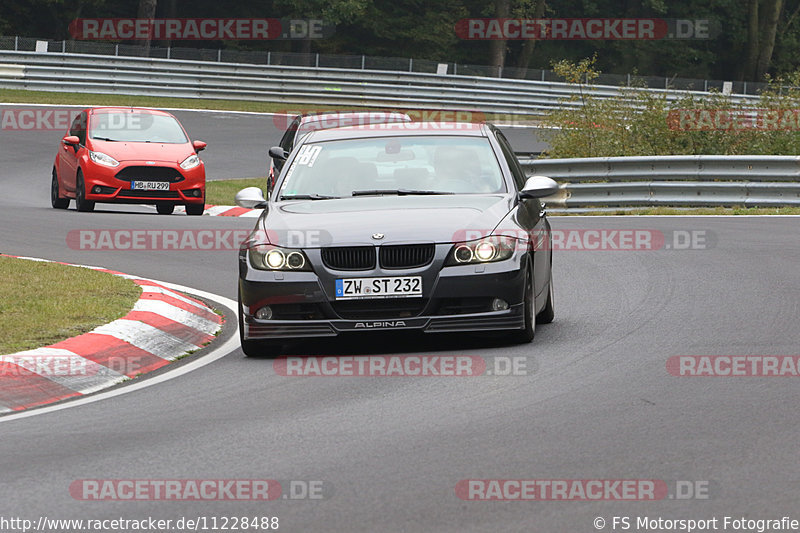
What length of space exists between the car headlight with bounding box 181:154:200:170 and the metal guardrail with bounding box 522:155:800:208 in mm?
5108

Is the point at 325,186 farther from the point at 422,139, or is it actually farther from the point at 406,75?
the point at 406,75

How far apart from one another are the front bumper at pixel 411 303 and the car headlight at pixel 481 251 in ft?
0.13

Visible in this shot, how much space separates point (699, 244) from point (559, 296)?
172 inches

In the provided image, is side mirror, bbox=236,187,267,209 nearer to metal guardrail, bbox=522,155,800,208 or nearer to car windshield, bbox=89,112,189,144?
metal guardrail, bbox=522,155,800,208

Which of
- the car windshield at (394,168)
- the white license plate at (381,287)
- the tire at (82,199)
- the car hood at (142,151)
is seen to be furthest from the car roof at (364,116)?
the white license plate at (381,287)

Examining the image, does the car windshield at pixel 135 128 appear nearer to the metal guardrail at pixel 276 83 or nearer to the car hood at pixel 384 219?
the car hood at pixel 384 219

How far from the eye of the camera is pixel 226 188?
88.0 feet

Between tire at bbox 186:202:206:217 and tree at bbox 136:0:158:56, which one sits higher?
tree at bbox 136:0:158:56

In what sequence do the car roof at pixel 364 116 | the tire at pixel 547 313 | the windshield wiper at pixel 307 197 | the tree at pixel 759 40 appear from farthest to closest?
the tree at pixel 759 40
the car roof at pixel 364 116
the tire at pixel 547 313
the windshield wiper at pixel 307 197

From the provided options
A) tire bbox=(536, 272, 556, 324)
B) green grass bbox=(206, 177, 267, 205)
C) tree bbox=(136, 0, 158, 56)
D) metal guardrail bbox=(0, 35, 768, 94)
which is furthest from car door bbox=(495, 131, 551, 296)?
tree bbox=(136, 0, 158, 56)

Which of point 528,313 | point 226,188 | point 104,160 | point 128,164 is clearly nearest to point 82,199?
point 104,160

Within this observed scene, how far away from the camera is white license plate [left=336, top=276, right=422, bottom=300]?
8.87m

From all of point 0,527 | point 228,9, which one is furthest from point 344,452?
point 228,9

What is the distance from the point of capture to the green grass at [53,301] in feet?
30.7
